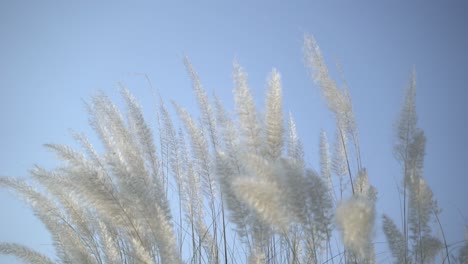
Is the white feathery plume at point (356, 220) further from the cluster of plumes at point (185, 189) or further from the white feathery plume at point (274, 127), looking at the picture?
the white feathery plume at point (274, 127)

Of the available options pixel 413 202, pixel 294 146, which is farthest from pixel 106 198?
pixel 413 202

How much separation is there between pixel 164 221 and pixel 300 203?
58cm

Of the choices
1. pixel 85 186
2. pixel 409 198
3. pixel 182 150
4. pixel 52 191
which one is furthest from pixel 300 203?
pixel 182 150

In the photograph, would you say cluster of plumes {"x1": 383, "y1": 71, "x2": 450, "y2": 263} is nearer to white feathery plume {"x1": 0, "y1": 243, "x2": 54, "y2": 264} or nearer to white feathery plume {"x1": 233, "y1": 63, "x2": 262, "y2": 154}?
white feathery plume {"x1": 233, "y1": 63, "x2": 262, "y2": 154}

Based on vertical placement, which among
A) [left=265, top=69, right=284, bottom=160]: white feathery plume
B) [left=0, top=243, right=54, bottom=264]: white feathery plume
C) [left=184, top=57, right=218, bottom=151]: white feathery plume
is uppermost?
[left=184, top=57, right=218, bottom=151]: white feathery plume

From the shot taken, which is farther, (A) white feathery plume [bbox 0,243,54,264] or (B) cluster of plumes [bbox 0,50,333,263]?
(A) white feathery plume [bbox 0,243,54,264]

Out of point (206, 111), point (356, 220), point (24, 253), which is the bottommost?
point (356, 220)

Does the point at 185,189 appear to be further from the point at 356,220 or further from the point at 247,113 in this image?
the point at 356,220

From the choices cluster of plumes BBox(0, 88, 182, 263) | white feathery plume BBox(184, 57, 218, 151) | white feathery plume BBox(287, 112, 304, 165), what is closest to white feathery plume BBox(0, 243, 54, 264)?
cluster of plumes BBox(0, 88, 182, 263)

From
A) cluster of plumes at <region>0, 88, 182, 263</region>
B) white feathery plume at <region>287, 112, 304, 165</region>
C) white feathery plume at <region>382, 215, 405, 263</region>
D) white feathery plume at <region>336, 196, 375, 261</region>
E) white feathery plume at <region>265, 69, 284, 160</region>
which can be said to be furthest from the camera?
white feathery plume at <region>287, 112, 304, 165</region>

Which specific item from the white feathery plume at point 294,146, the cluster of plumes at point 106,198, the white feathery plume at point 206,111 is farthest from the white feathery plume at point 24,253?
the white feathery plume at point 294,146

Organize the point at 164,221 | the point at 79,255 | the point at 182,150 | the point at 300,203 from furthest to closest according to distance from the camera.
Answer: the point at 182,150
the point at 79,255
the point at 164,221
the point at 300,203

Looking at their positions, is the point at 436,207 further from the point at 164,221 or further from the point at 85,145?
the point at 85,145

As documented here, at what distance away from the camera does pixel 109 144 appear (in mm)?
2352
